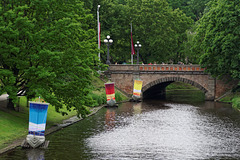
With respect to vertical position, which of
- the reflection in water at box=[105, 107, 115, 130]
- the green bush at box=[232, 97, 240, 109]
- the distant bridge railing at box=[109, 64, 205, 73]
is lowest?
the reflection in water at box=[105, 107, 115, 130]

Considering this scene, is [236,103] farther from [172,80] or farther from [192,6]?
[192,6]

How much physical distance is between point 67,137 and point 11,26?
10.2 m

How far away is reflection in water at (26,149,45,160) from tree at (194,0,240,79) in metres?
36.7

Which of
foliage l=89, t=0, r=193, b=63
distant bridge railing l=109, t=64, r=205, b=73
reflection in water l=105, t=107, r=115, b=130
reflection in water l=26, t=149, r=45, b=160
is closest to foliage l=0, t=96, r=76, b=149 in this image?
reflection in water l=26, t=149, r=45, b=160

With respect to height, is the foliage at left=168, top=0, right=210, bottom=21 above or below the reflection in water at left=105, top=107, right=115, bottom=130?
above

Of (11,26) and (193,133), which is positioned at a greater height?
(11,26)

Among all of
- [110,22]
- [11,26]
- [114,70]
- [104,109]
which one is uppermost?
[110,22]

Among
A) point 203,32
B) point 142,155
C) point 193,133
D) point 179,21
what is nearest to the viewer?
point 142,155

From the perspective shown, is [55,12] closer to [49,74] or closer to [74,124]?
[49,74]

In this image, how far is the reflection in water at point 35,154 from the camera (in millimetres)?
25531

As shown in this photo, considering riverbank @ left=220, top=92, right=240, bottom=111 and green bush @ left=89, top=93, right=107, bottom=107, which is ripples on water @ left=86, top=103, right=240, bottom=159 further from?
riverbank @ left=220, top=92, right=240, bottom=111

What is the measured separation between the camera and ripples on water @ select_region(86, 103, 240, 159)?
89.0 ft

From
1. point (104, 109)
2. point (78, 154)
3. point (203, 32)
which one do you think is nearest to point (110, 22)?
point (203, 32)

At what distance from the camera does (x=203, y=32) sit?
2562 inches
